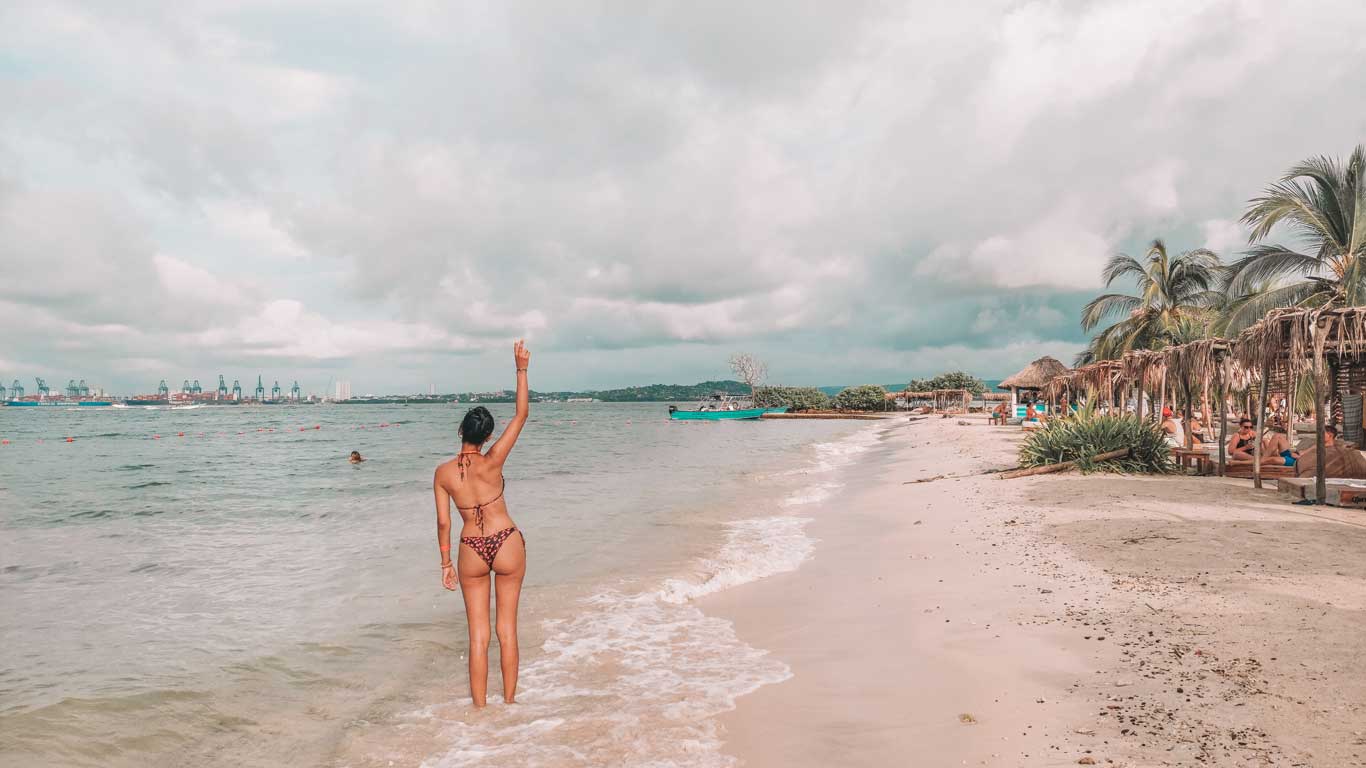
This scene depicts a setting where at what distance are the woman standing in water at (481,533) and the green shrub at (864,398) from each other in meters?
81.3

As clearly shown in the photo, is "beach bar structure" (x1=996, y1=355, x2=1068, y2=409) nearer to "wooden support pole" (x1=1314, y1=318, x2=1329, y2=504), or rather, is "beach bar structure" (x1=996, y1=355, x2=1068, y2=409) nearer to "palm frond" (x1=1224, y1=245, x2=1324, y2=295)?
"palm frond" (x1=1224, y1=245, x2=1324, y2=295)

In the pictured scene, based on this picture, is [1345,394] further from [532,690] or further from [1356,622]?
[532,690]

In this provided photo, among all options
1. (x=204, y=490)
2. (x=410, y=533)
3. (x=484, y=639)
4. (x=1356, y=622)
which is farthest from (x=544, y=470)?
(x=1356, y=622)

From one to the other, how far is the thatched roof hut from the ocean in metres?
29.6

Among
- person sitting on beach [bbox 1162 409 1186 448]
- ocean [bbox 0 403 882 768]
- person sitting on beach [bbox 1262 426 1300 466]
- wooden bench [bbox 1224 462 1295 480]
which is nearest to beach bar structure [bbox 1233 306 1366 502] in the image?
wooden bench [bbox 1224 462 1295 480]

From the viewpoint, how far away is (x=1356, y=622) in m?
4.43

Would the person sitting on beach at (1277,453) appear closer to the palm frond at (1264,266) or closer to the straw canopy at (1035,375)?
the palm frond at (1264,266)

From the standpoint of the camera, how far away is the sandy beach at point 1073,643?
10.8ft

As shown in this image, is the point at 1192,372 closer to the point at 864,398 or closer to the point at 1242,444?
the point at 1242,444

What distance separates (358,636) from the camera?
20.6 ft

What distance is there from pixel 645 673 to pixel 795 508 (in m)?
8.53

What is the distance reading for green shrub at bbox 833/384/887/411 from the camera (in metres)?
82.1

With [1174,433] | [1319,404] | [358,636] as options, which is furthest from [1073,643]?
[1174,433]

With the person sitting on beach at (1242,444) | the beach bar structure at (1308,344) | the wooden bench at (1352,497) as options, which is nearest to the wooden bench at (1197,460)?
the person sitting on beach at (1242,444)
